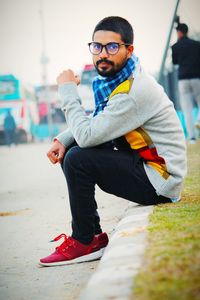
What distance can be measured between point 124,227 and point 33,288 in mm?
807

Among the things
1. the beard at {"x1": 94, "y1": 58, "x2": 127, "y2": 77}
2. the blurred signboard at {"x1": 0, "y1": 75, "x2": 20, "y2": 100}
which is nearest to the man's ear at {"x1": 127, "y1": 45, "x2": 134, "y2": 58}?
the beard at {"x1": 94, "y1": 58, "x2": 127, "y2": 77}

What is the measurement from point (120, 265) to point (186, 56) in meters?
9.47

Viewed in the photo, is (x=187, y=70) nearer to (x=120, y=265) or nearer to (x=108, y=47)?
(x=108, y=47)

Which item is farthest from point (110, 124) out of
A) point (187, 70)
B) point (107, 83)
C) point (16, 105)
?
point (16, 105)

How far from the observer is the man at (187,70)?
11.9 metres

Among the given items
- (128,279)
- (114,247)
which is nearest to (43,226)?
(114,247)

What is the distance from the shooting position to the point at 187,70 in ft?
38.7

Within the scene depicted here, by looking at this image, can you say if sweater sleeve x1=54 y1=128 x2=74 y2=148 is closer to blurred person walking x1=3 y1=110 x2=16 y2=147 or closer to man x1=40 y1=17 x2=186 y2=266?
man x1=40 y1=17 x2=186 y2=266

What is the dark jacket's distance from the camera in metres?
11.8

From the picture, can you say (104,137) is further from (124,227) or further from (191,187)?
(191,187)

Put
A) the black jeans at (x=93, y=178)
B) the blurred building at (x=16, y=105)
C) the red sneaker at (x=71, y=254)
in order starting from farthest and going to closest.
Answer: the blurred building at (x=16, y=105) → the red sneaker at (x=71, y=254) → the black jeans at (x=93, y=178)

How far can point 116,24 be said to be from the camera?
4.50 metres

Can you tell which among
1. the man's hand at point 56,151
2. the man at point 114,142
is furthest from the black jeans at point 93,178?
the man's hand at point 56,151

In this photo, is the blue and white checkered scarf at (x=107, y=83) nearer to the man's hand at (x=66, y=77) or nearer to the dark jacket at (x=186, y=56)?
the man's hand at (x=66, y=77)
